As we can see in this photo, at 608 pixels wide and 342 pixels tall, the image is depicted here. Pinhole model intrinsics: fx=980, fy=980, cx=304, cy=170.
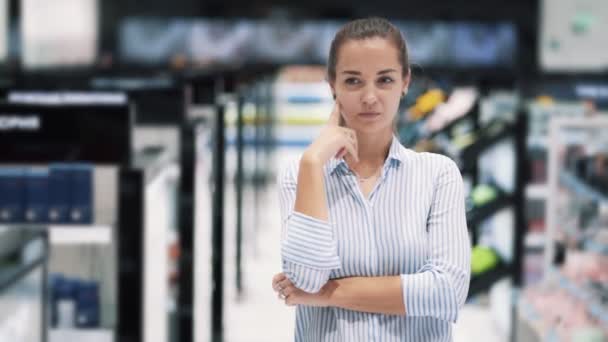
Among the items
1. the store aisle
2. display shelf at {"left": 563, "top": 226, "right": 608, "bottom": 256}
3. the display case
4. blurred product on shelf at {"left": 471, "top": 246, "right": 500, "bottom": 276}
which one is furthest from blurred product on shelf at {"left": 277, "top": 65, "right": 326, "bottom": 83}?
→ blurred product on shelf at {"left": 471, "top": 246, "right": 500, "bottom": 276}

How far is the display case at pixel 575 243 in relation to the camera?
4883mm

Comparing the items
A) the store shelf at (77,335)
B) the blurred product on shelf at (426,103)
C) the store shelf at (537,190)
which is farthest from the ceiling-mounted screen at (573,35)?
the store shelf at (77,335)

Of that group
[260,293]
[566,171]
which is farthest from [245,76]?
[566,171]

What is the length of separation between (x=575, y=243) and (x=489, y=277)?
2.11ft

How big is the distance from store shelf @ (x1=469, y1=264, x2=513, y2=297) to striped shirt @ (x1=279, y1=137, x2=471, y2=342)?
3.43 m

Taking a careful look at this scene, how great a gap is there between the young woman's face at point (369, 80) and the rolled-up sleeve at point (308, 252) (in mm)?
215

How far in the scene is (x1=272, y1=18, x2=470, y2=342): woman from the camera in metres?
1.67

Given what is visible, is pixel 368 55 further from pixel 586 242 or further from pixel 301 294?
pixel 586 242

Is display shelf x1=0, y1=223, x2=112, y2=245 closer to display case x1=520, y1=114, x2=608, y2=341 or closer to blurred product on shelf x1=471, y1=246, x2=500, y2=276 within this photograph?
blurred product on shelf x1=471, y1=246, x2=500, y2=276

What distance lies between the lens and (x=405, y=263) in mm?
1724

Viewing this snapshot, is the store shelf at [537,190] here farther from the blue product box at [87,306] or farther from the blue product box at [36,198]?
the blue product box at [36,198]

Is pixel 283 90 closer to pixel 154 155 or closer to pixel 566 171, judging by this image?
pixel 566 171

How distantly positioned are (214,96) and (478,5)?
9.58 metres

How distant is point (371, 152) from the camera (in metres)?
1.78
